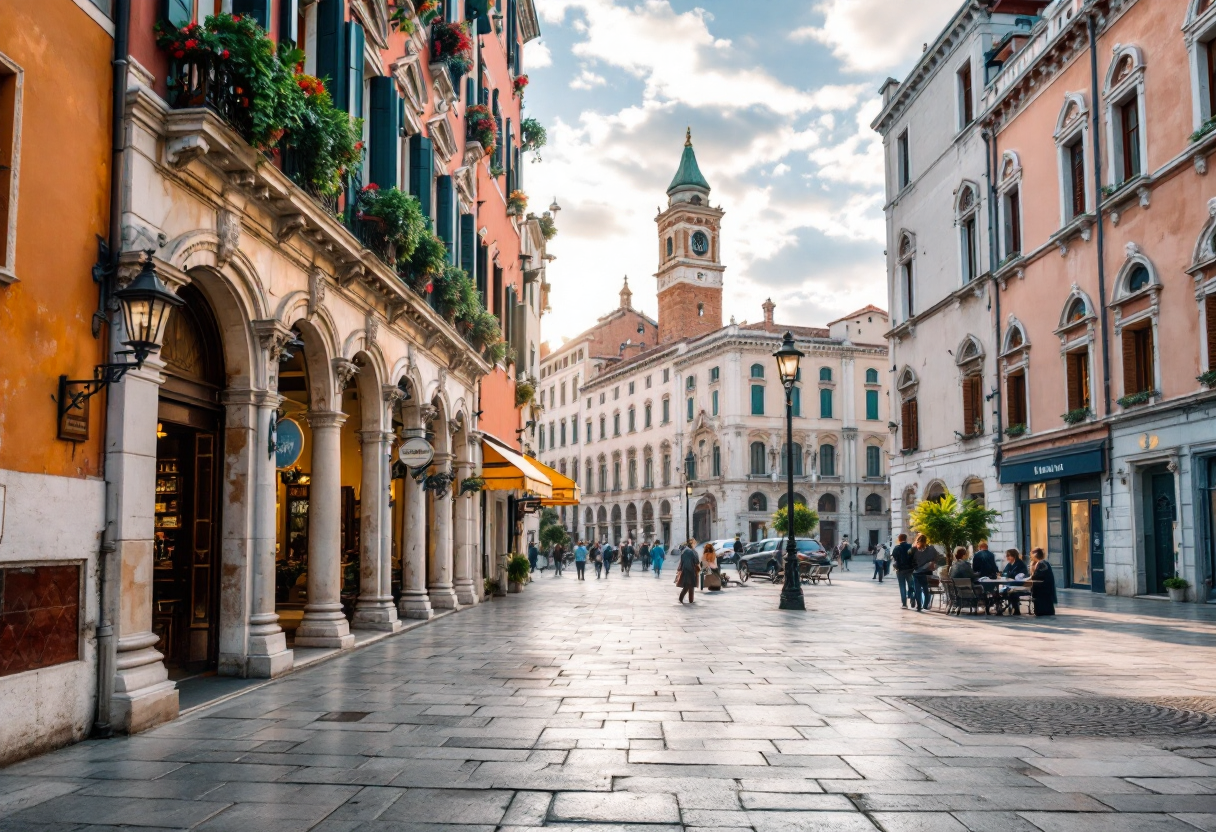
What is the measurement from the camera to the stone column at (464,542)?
20719 mm

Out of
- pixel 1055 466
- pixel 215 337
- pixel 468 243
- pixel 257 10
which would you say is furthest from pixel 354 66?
pixel 1055 466

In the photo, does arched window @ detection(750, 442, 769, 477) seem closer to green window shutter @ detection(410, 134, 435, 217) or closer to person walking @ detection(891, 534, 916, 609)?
person walking @ detection(891, 534, 916, 609)

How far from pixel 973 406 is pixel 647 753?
26.0 metres

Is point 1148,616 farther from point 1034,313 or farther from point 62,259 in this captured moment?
point 62,259

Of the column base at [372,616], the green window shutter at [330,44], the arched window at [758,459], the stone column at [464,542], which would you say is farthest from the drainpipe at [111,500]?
the arched window at [758,459]

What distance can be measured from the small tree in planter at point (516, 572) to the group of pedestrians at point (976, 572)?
9.99 m

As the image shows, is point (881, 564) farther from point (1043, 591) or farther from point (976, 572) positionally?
point (1043, 591)

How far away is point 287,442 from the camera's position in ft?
36.7

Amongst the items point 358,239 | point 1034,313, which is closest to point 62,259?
point 358,239

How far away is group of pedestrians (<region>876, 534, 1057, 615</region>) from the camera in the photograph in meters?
18.3

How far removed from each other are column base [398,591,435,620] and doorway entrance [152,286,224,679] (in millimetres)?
6412

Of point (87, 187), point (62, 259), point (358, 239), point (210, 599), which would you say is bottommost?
point (210, 599)

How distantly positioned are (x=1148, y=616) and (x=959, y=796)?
1406 cm

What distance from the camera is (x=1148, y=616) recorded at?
17.5 metres
